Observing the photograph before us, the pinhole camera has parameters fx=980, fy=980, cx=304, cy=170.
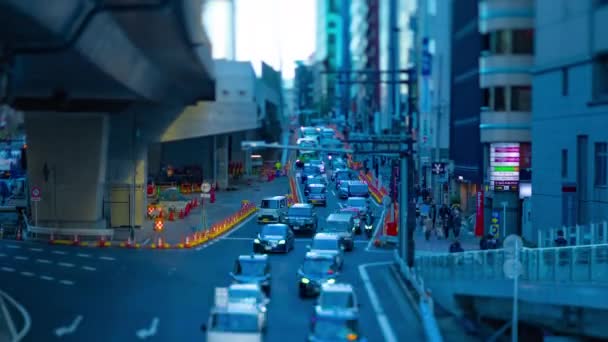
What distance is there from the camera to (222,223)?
161 feet

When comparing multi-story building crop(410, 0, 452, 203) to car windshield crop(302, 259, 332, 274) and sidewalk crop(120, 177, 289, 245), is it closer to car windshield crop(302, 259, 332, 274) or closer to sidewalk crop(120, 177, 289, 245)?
sidewalk crop(120, 177, 289, 245)

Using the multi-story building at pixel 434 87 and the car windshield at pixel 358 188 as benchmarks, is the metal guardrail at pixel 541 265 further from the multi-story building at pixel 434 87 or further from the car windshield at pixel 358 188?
the car windshield at pixel 358 188

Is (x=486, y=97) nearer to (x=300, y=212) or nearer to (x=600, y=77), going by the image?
(x=300, y=212)

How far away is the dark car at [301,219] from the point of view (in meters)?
45.3

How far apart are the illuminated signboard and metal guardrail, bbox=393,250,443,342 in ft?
49.6

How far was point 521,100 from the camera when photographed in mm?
44219

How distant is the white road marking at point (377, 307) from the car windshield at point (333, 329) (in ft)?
7.92

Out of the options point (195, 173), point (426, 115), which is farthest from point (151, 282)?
point (195, 173)

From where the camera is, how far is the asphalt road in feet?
71.1

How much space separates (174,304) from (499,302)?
8707mm

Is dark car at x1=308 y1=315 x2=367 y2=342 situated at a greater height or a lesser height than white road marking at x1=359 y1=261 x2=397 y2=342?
greater

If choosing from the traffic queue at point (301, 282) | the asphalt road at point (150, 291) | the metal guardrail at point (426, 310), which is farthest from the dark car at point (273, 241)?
the metal guardrail at point (426, 310)

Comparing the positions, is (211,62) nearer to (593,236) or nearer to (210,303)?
(210,303)

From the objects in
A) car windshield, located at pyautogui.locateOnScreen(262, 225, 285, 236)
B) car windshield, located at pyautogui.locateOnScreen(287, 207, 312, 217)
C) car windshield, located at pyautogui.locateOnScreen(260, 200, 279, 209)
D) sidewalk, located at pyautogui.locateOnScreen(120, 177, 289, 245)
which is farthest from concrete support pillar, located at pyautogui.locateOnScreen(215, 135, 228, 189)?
car windshield, located at pyautogui.locateOnScreen(262, 225, 285, 236)
